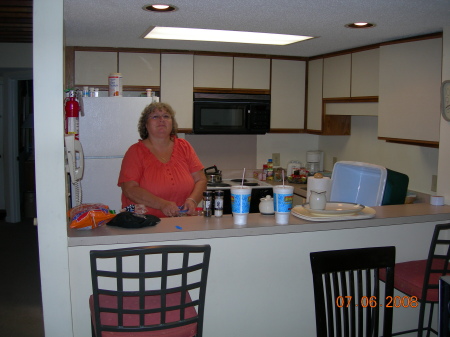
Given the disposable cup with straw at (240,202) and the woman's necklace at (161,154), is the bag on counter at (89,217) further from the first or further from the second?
the woman's necklace at (161,154)

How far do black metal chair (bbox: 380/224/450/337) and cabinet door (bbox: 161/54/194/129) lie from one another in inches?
99.6

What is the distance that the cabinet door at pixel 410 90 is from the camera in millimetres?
3221

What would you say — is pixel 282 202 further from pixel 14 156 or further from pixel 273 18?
pixel 14 156

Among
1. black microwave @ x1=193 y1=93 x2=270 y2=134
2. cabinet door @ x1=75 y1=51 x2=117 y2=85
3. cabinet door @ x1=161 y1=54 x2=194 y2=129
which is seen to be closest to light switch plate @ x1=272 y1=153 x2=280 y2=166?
black microwave @ x1=193 y1=93 x2=270 y2=134

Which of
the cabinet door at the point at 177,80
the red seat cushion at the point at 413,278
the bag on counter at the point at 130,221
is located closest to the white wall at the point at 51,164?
the bag on counter at the point at 130,221

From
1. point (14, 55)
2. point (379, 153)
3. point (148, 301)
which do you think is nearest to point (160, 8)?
point (148, 301)

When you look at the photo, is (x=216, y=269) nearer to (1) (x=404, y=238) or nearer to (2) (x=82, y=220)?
(2) (x=82, y=220)

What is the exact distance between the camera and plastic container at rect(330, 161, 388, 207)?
298 cm

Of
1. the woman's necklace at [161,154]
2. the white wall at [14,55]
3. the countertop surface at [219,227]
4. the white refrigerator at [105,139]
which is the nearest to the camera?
the countertop surface at [219,227]

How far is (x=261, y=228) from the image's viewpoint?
2352mm

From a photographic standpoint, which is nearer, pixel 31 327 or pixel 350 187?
pixel 350 187

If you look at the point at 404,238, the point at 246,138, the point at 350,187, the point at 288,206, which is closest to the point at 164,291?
the point at 288,206

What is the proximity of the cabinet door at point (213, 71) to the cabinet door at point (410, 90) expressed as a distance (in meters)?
1.42

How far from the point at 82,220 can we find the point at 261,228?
82cm
